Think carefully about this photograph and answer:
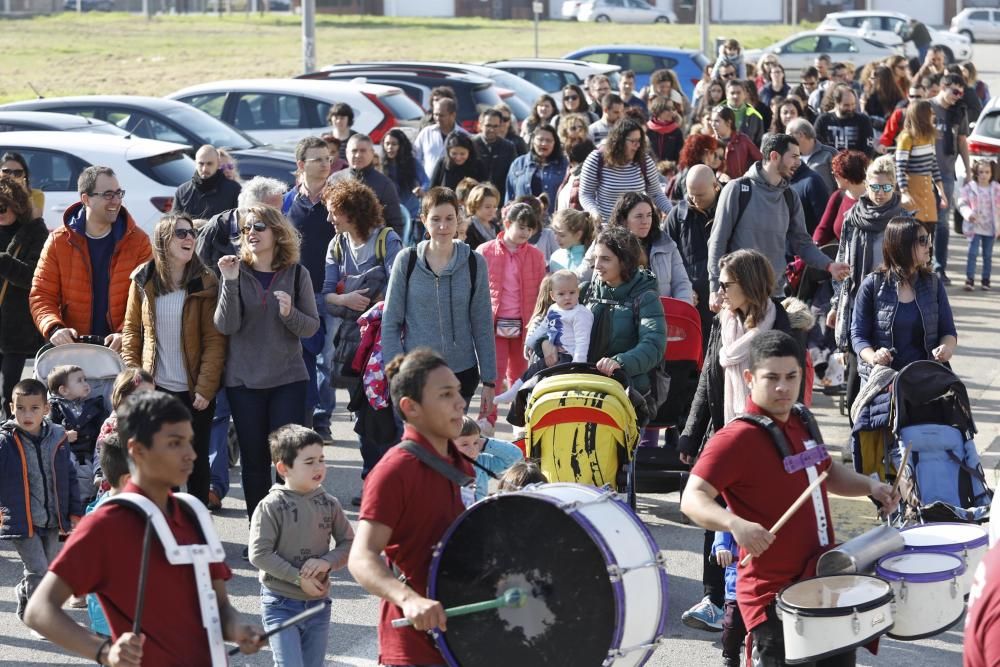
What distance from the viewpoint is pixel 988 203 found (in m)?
16.0

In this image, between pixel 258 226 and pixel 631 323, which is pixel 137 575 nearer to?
pixel 258 226

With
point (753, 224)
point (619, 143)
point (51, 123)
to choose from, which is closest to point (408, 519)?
point (753, 224)

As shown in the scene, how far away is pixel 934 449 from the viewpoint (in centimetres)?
772

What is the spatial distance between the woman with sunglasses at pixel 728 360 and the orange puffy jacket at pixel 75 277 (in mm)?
3290

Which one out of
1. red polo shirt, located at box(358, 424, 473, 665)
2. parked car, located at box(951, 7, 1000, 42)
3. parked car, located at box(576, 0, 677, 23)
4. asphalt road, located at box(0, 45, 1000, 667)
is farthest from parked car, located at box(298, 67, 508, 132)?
parked car, located at box(576, 0, 677, 23)

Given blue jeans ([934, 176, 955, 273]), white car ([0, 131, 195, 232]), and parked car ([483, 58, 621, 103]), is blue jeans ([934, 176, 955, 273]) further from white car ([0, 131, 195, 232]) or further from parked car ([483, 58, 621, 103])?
parked car ([483, 58, 621, 103])

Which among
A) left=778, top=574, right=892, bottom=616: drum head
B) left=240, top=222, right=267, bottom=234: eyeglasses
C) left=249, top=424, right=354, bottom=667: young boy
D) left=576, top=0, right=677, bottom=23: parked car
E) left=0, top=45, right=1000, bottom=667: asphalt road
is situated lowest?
left=0, top=45, right=1000, bottom=667: asphalt road

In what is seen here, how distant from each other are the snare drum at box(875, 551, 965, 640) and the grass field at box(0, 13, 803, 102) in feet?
102

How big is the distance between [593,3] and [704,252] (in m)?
55.1

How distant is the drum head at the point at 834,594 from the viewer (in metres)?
5.06

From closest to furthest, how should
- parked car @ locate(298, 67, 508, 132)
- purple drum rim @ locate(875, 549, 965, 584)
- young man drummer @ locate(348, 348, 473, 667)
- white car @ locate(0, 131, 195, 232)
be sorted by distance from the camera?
1. young man drummer @ locate(348, 348, 473, 667)
2. purple drum rim @ locate(875, 549, 965, 584)
3. white car @ locate(0, 131, 195, 232)
4. parked car @ locate(298, 67, 508, 132)

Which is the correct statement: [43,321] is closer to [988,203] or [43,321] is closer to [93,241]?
[93,241]

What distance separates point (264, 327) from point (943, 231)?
892 centimetres

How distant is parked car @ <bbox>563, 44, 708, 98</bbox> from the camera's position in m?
28.9
